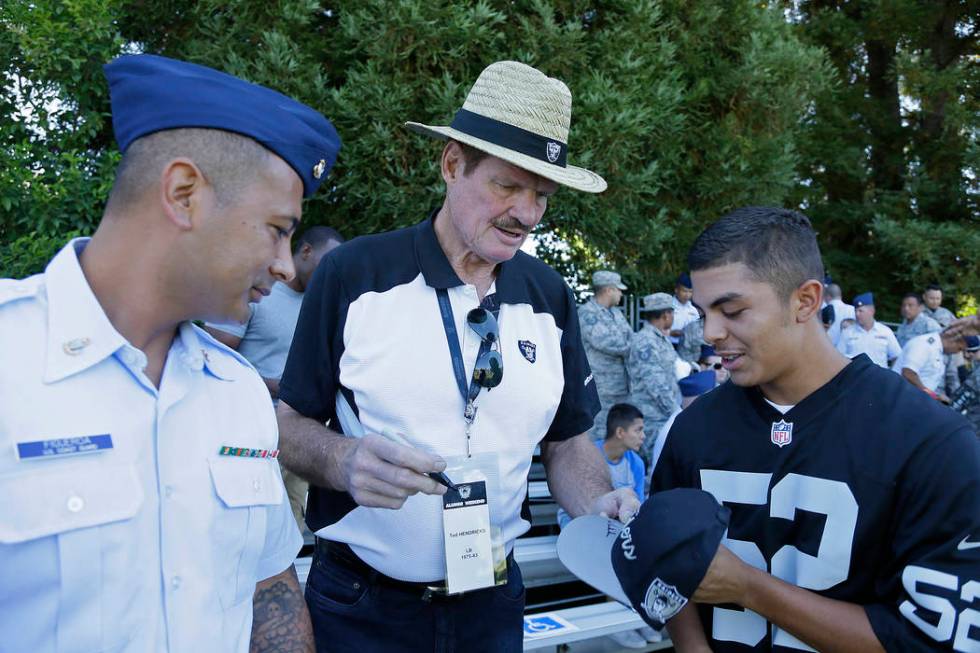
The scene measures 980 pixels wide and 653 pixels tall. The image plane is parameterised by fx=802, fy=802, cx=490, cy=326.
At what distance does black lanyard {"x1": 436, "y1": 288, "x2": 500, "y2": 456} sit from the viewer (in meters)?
2.28

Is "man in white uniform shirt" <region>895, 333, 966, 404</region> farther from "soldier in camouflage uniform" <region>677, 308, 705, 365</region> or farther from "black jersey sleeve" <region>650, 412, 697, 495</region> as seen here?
"black jersey sleeve" <region>650, 412, 697, 495</region>

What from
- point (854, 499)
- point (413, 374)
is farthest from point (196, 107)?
point (854, 499)

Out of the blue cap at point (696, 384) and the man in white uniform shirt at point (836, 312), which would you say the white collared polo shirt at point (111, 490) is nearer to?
the blue cap at point (696, 384)

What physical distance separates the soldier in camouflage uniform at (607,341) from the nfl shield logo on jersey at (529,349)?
4916 millimetres

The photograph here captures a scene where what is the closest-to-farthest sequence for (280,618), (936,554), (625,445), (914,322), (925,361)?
(936,554) < (280,618) < (625,445) < (925,361) < (914,322)

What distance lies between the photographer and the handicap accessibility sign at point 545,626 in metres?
4.24

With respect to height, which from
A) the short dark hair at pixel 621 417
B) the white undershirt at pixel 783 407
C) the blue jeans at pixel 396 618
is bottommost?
the short dark hair at pixel 621 417

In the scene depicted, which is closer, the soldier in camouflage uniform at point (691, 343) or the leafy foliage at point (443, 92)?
the leafy foliage at point (443, 92)

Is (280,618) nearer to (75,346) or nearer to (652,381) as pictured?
(75,346)

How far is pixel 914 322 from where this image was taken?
1262 centimetres

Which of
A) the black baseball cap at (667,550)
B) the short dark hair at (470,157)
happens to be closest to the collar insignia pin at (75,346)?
the black baseball cap at (667,550)

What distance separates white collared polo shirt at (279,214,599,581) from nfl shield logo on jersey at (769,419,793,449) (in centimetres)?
66

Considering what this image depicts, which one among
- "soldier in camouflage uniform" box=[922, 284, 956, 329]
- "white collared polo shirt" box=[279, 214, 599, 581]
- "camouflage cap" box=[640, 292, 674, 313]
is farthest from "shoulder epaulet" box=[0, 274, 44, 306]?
"soldier in camouflage uniform" box=[922, 284, 956, 329]

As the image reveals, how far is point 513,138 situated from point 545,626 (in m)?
2.99
